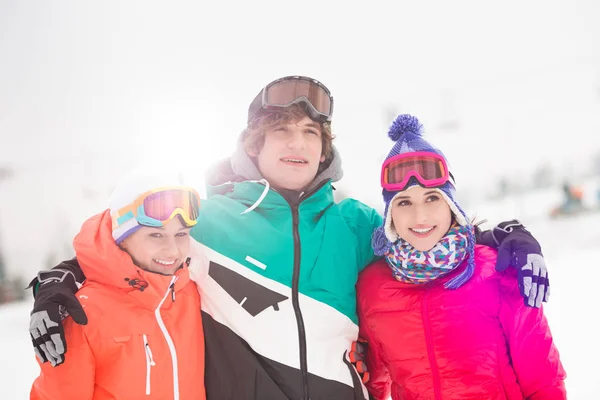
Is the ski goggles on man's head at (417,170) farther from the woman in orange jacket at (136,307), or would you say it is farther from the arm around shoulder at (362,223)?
the woman in orange jacket at (136,307)

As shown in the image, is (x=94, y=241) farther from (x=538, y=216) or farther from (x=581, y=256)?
(x=538, y=216)

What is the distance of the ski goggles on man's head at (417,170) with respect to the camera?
2.16 metres

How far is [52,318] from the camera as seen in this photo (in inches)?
67.4

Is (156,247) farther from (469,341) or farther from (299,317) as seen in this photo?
(469,341)

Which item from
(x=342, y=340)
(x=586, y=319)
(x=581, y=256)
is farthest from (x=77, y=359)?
(x=581, y=256)

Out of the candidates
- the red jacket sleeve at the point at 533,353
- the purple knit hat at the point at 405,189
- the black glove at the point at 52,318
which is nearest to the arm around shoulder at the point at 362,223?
the purple knit hat at the point at 405,189

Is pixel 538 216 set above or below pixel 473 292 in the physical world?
below

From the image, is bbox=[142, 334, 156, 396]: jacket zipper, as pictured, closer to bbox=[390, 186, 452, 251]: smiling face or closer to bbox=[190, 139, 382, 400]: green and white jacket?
bbox=[190, 139, 382, 400]: green and white jacket

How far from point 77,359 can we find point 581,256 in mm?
10903

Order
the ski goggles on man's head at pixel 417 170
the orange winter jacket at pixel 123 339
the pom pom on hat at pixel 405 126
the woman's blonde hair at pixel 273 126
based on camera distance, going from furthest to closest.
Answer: the woman's blonde hair at pixel 273 126
the pom pom on hat at pixel 405 126
the ski goggles on man's head at pixel 417 170
the orange winter jacket at pixel 123 339

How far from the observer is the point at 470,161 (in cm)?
3005

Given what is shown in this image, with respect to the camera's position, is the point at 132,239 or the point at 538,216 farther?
the point at 538,216

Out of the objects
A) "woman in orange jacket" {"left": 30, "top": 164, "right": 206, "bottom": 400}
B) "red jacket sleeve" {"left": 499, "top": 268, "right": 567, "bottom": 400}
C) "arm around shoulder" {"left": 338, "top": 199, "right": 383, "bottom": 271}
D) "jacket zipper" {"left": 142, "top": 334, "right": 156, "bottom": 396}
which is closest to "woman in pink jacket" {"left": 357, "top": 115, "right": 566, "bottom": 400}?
"red jacket sleeve" {"left": 499, "top": 268, "right": 567, "bottom": 400}

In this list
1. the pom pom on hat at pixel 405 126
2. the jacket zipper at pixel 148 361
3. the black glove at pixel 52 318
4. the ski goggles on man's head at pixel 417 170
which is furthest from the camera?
the pom pom on hat at pixel 405 126
